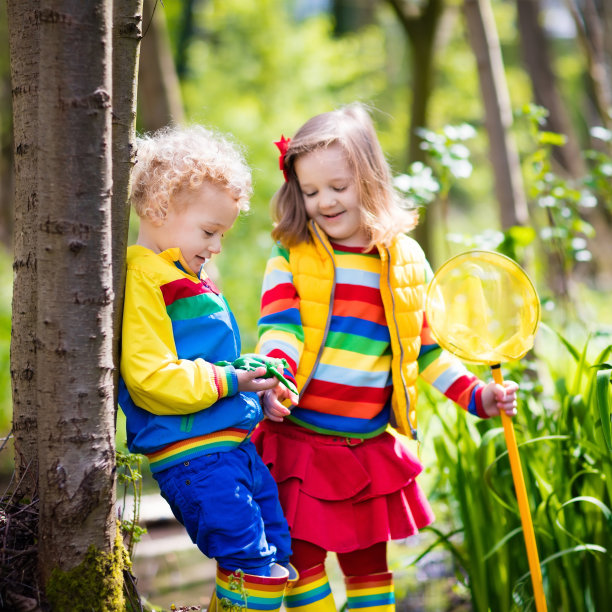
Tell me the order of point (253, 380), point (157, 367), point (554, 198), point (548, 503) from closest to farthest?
point (157, 367)
point (253, 380)
point (548, 503)
point (554, 198)

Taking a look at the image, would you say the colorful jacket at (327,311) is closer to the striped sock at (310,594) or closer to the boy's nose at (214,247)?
the boy's nose at (214,247)

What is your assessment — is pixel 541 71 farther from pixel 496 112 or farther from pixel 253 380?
pixel 253 380

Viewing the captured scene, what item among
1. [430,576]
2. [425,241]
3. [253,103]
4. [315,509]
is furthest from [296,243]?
[253,103]

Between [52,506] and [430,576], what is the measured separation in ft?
7.13

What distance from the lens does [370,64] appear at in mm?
17531

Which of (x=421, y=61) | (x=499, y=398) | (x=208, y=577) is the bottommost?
(x=208, y=577)

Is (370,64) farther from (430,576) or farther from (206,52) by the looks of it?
(430,576)

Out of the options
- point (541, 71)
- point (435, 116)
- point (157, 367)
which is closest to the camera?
point (157, 367)

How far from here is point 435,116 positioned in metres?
15.0

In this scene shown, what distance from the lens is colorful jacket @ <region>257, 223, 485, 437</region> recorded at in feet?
6.79

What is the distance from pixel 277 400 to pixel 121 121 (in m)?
0.78

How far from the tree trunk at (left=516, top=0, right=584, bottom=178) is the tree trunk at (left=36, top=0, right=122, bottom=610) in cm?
885

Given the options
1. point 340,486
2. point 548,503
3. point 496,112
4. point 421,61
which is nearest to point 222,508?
point 340,486

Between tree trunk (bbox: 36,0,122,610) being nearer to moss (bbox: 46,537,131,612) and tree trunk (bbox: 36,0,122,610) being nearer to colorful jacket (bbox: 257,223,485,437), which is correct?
moss (bbox: 46,537,131,612)
